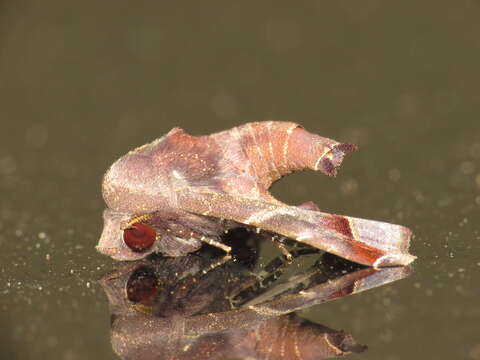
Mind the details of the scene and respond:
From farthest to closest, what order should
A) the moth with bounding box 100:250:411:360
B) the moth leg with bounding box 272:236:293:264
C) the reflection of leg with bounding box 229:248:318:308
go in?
the moth leg with bounding box 272:236:293:264 → the reflection of leg with bounding box 229:248:318:308 → the moth with bounding box 100:250:411:360

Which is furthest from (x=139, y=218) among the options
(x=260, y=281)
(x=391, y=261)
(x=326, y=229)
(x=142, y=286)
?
(x=391, y=261)

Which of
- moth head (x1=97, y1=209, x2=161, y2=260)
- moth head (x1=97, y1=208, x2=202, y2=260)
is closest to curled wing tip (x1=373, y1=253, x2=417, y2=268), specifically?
moth head (x1=97, y1=208, x2=202, y2=260)

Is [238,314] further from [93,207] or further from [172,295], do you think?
[93,207]

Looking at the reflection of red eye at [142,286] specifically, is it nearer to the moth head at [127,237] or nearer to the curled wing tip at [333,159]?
the moth head at [127,237]

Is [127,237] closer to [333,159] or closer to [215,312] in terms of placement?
[215,312]

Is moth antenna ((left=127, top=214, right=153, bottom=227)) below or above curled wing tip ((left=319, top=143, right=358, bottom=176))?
below

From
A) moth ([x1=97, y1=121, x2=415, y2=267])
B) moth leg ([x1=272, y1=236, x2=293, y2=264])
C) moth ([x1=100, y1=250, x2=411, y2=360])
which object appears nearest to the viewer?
moth ([x1=100, y1=250, x2=411, y2=360])

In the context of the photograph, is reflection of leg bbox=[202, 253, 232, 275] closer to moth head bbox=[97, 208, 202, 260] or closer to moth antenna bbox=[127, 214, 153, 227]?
moth head bbox=[97, 208, 202, 260]

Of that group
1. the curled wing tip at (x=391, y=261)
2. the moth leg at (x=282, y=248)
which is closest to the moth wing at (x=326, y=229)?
the curled wing tip at (x=391, y=261)

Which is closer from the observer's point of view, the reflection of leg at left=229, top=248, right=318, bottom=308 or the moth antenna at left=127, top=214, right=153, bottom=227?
the reflection of leg at left=229, top=248, right=318, bottom=308
